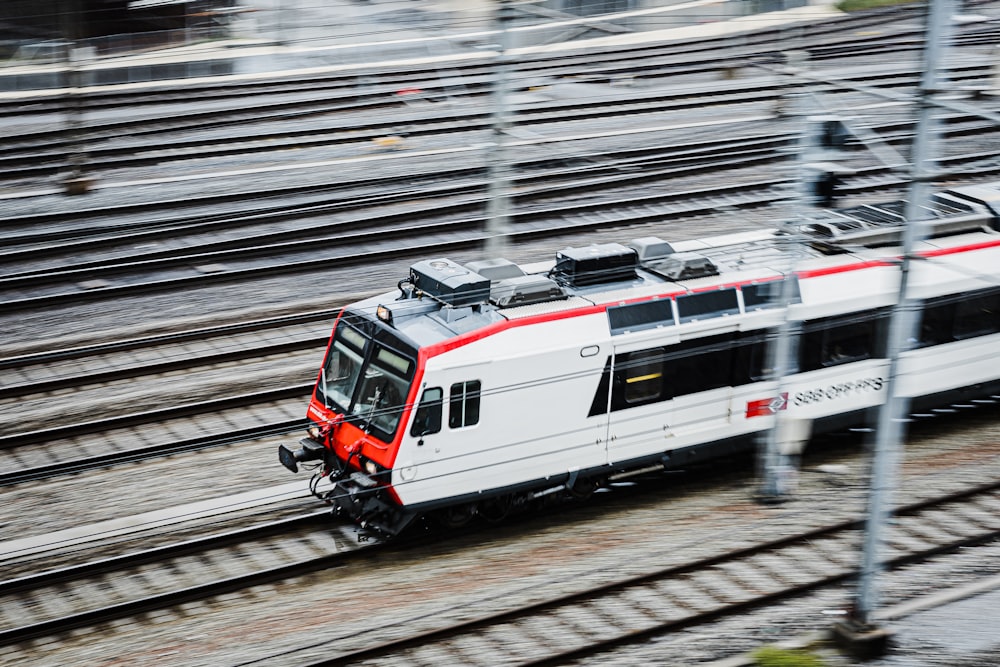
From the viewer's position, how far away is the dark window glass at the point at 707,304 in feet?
43.7

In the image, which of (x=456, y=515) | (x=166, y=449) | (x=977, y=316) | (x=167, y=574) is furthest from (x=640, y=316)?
(x=166, y=449)

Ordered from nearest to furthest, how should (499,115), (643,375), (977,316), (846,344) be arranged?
(643,375), (846,344), (499,115), (977,316)

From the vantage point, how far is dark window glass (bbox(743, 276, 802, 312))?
13.8m

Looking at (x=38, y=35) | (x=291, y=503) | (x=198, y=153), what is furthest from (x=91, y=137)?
(x=291, y=503)

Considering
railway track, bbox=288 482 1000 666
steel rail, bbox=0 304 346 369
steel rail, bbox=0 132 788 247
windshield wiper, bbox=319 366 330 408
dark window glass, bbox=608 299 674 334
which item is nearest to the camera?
railway track, bbox=288 482 1000 666

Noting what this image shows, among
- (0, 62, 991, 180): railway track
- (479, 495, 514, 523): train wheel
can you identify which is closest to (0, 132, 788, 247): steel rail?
(0, 62, 991, 180): railway track

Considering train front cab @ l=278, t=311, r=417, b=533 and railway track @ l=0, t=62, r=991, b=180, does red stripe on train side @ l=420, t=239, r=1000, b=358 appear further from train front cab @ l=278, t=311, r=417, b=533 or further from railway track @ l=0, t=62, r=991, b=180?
railway track @ l=0, t=62, r=991, b=180

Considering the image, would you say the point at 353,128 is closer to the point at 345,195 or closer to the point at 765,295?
the point at 345,195

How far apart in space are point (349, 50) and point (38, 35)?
27.1 feet

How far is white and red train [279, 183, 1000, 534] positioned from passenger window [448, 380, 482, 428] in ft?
0.05

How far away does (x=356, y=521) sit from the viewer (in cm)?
1268

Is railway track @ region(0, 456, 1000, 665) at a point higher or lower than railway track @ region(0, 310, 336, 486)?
lower

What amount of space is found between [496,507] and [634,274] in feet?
10.6

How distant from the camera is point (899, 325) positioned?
32.8ft
